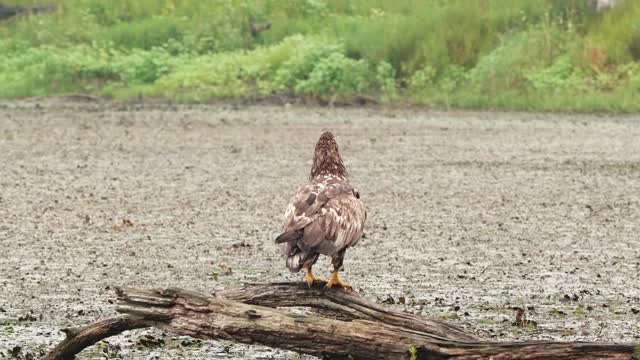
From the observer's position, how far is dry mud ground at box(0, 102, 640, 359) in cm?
831

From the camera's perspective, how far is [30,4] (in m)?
33.4

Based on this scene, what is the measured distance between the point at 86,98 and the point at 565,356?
21.8 metres

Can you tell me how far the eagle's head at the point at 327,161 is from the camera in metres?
7.43

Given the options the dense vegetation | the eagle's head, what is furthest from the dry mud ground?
the dense vegetation

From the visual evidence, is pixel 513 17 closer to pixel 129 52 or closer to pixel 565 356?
pixel 129 52

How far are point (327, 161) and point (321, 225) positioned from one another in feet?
3.14

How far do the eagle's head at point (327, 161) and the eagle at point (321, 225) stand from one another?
20 centimetres

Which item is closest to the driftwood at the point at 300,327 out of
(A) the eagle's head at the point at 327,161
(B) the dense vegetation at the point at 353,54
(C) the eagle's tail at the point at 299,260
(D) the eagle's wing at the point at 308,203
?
(C) the eagle's tail at the point at 299,260

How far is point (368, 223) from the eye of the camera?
12.2 m

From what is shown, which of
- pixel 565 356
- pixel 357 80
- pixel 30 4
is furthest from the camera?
pixel 30 4

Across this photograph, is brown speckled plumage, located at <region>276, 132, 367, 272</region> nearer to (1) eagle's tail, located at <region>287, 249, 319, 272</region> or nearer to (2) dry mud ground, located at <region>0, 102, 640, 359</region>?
(1) eagle's tail, located at <region>287, 249, 319, 272</region>

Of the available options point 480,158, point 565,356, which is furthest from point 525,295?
point 480,158

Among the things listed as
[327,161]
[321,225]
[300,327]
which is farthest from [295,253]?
[327,161]

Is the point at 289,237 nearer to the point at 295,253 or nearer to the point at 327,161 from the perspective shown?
the point at 295,253
